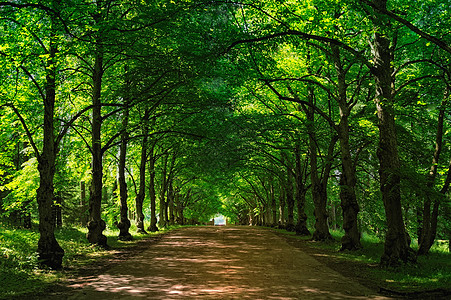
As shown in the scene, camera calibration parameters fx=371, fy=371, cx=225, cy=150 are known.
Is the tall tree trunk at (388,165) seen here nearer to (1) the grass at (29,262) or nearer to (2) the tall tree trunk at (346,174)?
(2) the tall tree trunk at (346,174)

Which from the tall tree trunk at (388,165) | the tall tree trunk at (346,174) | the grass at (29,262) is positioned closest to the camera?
the grass at (29,262)

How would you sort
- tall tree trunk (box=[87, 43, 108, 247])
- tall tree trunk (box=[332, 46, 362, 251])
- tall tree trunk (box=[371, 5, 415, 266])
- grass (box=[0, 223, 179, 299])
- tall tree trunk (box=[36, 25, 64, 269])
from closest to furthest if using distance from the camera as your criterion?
1. grass (box=[0, 223, 179, 299])
2. tall tree trunk (box=[36, 25, 64, 269])
3. tall tree trunk (box=[371, 5, 415, 266])
4. tall tree trunk (box=[332, 46, 362, 251])
5. tall tree trunk (box=[87, 43, 108, 247])

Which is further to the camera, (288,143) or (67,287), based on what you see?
(288,143)

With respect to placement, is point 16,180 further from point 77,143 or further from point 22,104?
point 22,104

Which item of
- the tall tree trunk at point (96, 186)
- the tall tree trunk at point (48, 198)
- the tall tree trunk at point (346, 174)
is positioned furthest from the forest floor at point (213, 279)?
the tall tree trunk at point (96, 186)

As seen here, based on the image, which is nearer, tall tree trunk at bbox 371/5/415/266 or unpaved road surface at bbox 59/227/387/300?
unpaved road surface at bbox 59/227/387/300

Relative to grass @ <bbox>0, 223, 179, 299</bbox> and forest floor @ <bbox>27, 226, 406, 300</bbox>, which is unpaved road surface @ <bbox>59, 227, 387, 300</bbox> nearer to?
forest floor @ <bbox>27, 226, 406, 300</bbox>

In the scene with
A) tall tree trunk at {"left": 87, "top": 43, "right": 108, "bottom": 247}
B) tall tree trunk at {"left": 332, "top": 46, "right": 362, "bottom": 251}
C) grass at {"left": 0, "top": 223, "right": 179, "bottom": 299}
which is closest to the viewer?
grass at {"left": 0, "top": 223, "right": 179, "bottom": 299}

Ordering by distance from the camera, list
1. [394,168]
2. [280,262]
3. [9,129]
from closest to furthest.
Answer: [394,168] → [280,262] → [9,129]

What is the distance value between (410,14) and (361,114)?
5.10 m

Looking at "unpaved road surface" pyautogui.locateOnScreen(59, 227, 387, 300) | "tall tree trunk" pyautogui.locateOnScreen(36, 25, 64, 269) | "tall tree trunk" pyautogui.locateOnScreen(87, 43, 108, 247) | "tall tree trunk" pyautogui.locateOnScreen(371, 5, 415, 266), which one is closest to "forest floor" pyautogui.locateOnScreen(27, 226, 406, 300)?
"unpaved road surface" pyautogui.locateOnScreen(59, 227, 387, 300)

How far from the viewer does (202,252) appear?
1506 centimetres

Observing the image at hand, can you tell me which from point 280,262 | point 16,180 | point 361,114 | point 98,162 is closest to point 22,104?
point 98,162

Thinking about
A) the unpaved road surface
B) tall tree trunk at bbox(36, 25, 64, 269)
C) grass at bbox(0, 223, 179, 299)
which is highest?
tall tree trunk at bbox(36, 25, 64, 269)
